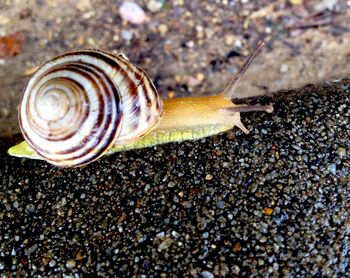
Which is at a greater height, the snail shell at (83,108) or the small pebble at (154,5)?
the snail shell at (83,108)

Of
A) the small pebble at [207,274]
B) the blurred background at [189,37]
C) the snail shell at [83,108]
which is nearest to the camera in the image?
the small pebble at [207,274]

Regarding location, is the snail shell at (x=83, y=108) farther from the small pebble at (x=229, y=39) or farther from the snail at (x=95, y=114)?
the small pebble at (x=229, y=39)

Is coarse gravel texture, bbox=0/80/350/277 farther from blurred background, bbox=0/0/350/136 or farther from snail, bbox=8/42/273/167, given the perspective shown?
blurred background, bbox=0/0/350/136

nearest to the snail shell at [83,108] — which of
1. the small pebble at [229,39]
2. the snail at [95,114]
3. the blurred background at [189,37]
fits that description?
the snail at [95,114]

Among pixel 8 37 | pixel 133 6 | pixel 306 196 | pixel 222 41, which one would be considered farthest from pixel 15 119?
pixel 306 196

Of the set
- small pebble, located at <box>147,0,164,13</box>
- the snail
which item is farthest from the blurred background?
the snail

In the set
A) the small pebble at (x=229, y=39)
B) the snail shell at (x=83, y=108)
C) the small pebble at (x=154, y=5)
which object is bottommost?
the small pebble at (x=229, y=39)

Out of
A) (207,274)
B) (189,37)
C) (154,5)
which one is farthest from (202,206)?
(154,5)
